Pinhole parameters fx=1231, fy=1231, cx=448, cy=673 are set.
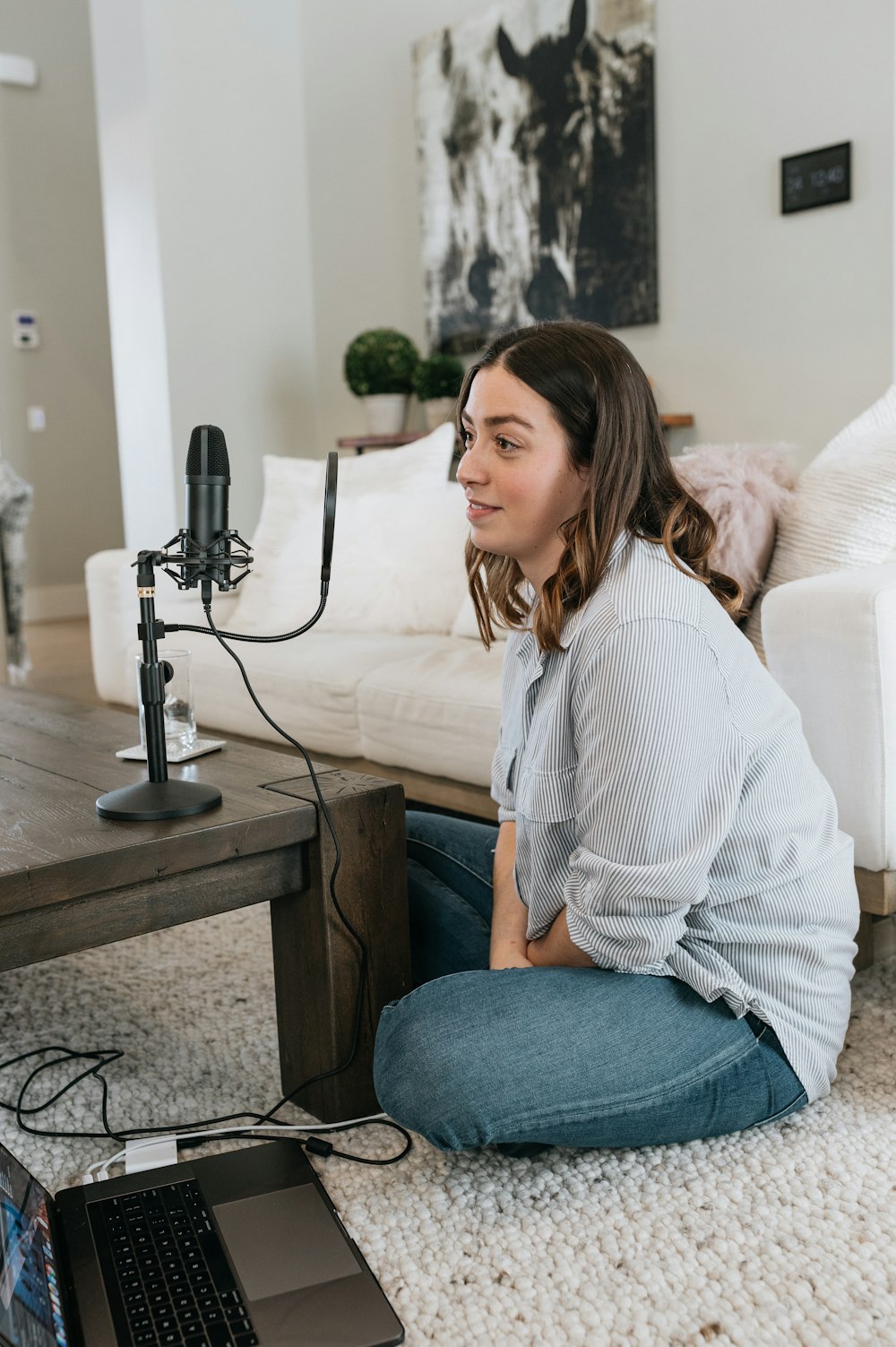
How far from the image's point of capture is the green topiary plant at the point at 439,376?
417cm


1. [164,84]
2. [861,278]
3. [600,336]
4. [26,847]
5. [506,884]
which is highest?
[164,84]

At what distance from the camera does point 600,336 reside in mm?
1271

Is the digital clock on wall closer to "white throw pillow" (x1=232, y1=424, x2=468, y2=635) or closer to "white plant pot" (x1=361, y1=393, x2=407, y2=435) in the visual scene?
"white throw pillow" (x1=232, y1=424, x2=468, y2=635)

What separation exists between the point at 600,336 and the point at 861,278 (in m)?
2.24

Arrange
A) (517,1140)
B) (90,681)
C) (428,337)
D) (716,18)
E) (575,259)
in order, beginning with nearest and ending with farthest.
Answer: (517,1140)
(716,18)
(575,259)
(428,337)
(90,681)

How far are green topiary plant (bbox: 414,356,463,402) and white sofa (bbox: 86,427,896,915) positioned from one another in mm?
1028

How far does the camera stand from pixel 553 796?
50.6 inches

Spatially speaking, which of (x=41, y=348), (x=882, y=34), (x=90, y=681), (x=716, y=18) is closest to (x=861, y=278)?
(x=882, y=34)

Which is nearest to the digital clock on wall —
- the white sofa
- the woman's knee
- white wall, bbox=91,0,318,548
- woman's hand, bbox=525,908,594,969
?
the white sofa

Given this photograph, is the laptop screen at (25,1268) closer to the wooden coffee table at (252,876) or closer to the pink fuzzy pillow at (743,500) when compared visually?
the wooden coffee table at (252,876)

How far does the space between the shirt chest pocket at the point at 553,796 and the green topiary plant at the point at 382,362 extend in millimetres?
3318

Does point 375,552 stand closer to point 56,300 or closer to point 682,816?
point 682,816

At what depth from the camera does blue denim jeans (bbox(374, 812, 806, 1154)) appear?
1188 mm

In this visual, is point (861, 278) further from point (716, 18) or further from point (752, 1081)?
point (752, 1081)
